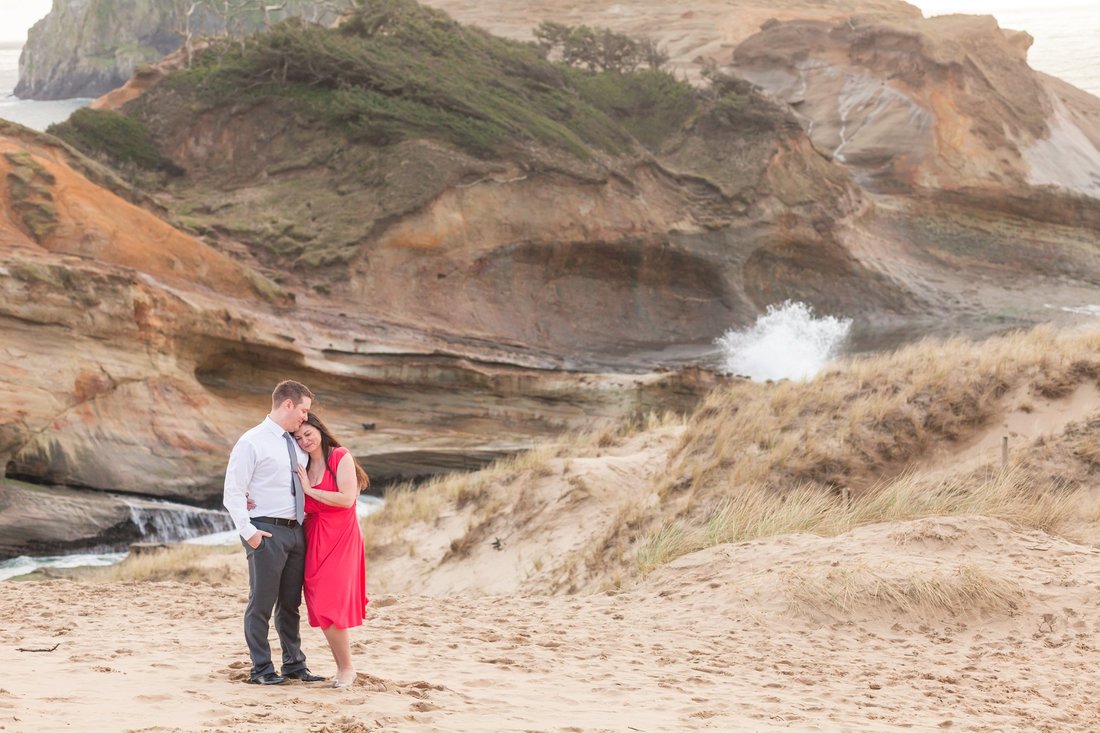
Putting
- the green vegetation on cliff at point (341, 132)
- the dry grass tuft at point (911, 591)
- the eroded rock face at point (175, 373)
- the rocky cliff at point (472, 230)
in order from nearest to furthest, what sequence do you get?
the dry grass tuft at point (911, 591), the eroded rock face at point (175, 373), the rocky cliff at point (472, 230), the green vegetation on cliff at point (341, 132)

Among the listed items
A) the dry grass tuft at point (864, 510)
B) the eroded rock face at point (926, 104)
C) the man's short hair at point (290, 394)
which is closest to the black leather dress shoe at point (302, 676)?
the man's short hair at point (290, 394)

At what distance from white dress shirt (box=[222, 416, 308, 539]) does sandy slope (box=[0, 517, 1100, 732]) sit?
745 millimetres

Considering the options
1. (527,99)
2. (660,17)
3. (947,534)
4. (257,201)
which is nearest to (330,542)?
(947,534)

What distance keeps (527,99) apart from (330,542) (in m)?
21.1

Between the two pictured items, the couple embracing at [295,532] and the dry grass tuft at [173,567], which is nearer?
the couple embracing at [295,532]

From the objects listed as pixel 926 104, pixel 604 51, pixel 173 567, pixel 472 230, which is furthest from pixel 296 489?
pixel 926 104

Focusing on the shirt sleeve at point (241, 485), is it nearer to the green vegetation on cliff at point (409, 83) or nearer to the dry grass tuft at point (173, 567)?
the dry grass tuft at point (173, 567)

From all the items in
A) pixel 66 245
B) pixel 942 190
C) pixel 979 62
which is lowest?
pixel 66 245

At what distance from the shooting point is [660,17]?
1742 inches

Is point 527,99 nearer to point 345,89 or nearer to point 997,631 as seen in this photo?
point 345,89

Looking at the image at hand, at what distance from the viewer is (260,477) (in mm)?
5141

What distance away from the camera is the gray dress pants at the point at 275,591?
16.8ft

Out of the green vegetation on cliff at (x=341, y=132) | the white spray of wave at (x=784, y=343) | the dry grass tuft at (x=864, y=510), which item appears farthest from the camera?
the white spray of wave at (x=784, y=343)

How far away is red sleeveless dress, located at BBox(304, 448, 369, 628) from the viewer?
519 centimetres
